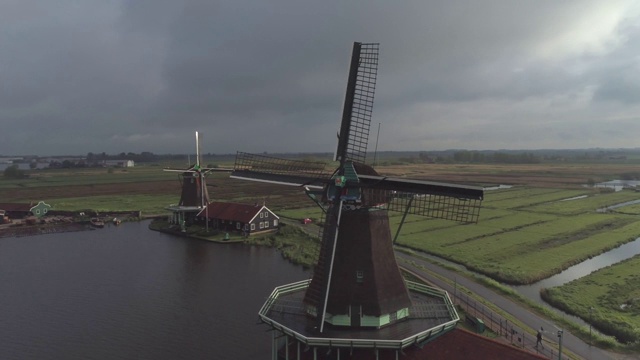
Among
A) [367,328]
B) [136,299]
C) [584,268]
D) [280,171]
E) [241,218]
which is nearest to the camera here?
[367,328]

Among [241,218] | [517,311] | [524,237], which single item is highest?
[241,218]

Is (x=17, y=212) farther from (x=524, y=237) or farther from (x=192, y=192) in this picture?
(x=524, y=237)

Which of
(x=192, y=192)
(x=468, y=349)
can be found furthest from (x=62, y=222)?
(x=468, y=349)

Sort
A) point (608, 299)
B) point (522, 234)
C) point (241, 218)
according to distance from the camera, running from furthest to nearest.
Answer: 1. point (241, 218)
2. point (522, 234)
3. point (608, 299)

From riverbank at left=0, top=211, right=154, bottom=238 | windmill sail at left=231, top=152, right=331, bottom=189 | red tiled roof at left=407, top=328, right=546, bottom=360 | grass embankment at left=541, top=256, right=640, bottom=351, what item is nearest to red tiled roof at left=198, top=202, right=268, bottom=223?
riverbank at left=0, top=211, right=154, bottom=238

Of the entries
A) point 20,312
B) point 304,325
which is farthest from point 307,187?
point 20,312

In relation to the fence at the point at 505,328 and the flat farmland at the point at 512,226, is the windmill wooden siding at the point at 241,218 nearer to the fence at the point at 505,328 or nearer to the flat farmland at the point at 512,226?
the flat farmland at the point at 512,226
